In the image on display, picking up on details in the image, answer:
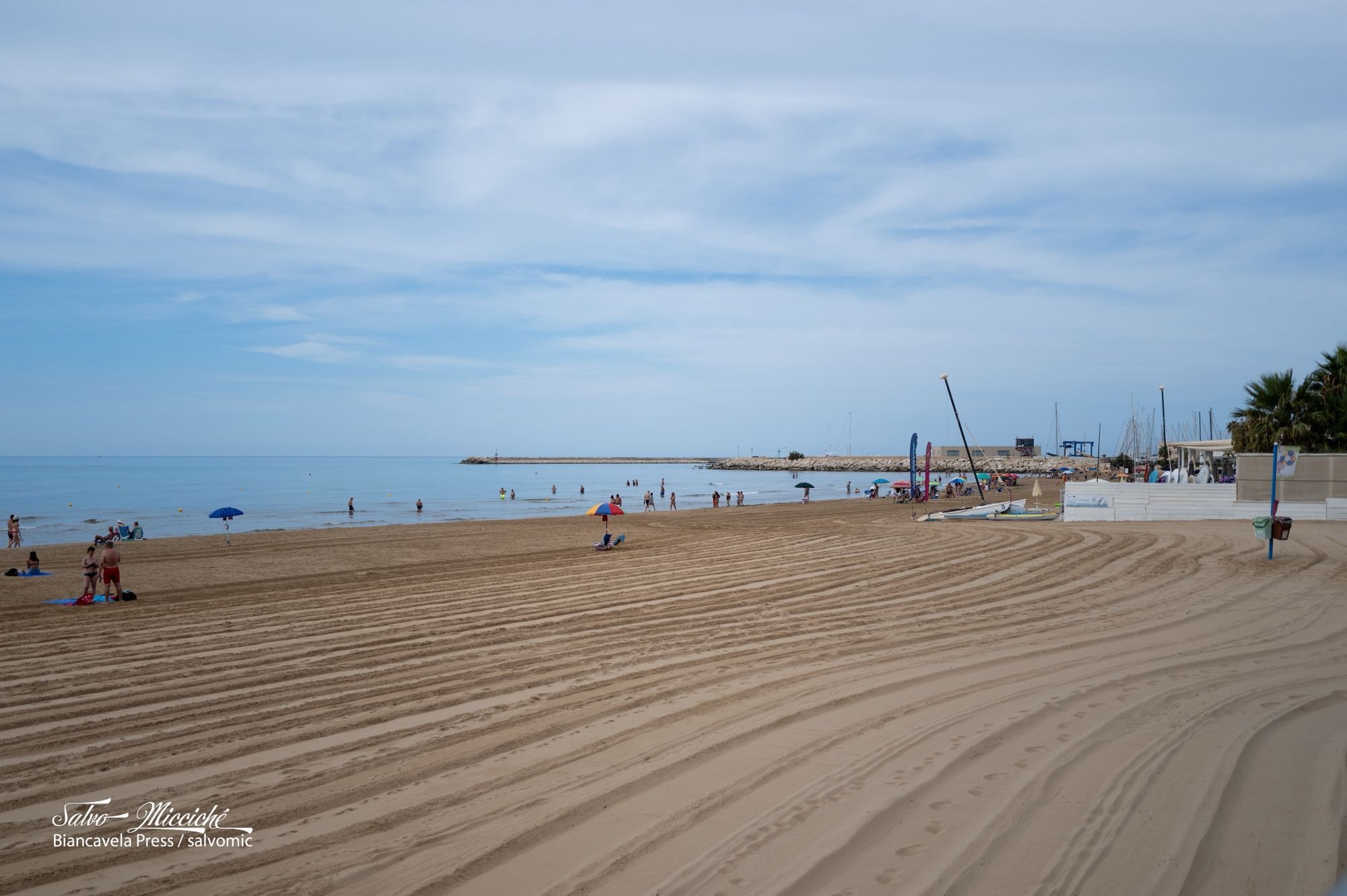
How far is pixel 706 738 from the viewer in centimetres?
537

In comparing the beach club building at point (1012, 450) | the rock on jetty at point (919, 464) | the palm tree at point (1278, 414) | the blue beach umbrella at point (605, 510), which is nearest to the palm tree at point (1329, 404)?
the palm tree at point (1278, 414)

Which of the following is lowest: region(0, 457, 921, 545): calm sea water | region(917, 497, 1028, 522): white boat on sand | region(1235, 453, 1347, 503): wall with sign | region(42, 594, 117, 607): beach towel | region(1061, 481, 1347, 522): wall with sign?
region(0, 457, 921, 545): calm sea water

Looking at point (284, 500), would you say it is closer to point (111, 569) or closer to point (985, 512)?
point (985, 512)

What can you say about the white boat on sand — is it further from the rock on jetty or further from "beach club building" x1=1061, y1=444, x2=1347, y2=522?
the rock on jetty

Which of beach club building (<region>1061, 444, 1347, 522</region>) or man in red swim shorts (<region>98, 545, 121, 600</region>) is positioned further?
beach club building (<region>1061, 444, 1347, 522</region>)

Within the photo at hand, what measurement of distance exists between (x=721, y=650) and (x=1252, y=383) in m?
25.5

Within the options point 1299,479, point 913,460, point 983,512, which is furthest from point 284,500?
point 1299,479

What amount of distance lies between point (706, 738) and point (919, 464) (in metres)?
131

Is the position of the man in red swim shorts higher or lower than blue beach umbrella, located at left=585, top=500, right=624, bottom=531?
lower

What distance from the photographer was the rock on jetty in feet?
333

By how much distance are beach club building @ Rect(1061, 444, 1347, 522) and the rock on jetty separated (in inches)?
2294

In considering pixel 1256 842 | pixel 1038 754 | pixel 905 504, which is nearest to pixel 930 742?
pixel 1038 754

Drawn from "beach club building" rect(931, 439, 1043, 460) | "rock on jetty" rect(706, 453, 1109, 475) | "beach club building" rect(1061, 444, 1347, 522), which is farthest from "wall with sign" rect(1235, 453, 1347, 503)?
"beach club building" rect(931, 439, 1043, 460)

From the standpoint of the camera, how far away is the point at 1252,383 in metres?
26.6
